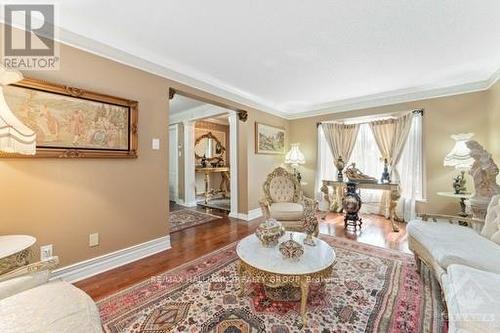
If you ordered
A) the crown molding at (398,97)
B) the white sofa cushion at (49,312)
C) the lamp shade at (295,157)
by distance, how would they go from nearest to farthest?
the white sofa cushion at (49,312)
the crown molding at (398,97)
the lamp shade at (295,157)

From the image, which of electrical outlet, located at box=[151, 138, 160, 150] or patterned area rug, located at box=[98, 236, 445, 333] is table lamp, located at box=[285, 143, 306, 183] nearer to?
patterned area rug, located at box=[98, 236, 445, 333]

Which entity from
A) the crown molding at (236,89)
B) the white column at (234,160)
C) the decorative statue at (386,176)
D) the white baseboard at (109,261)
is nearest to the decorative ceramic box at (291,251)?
the white baseboard at (109,261)

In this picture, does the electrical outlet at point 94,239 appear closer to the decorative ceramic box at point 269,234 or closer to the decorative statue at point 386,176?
the decorative ceramic box at point 269,234

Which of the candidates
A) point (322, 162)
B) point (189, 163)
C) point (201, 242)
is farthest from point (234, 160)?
point (322, 162)

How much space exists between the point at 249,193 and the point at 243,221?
57 centimetres

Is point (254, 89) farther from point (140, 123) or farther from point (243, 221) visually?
point (243, 221)

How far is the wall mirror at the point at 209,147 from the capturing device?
21.9 ft

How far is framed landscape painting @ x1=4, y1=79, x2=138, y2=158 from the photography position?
1.83m

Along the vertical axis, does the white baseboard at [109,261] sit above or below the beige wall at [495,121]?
below

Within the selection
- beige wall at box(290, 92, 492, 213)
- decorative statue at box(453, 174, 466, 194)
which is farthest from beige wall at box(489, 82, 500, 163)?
decorative statue at box(453, 174, 466, 194)

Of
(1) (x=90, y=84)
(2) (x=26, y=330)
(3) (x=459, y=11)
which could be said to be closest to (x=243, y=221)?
(1) (x=90, y=84)

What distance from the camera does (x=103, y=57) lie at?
89.4 inches

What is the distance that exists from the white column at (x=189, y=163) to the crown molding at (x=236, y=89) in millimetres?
2069

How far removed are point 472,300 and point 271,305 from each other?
122cm
